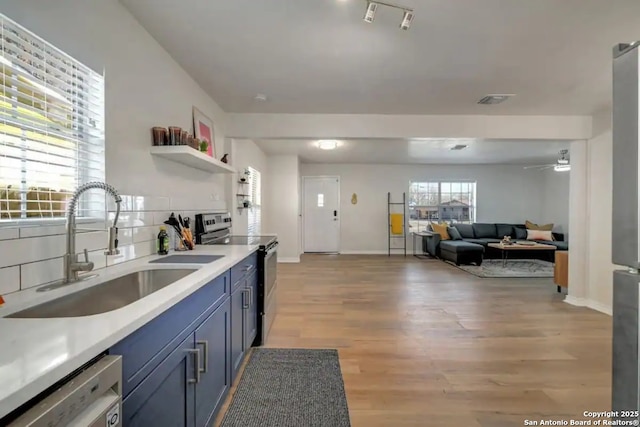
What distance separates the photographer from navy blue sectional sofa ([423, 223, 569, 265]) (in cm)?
636

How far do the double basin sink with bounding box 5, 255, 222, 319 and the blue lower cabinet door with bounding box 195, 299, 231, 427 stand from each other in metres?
0.33

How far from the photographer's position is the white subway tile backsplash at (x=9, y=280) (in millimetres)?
1123

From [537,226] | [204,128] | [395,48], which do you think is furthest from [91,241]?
[537,226]

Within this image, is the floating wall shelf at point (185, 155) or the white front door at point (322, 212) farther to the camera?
the white front door at point (322, 212)

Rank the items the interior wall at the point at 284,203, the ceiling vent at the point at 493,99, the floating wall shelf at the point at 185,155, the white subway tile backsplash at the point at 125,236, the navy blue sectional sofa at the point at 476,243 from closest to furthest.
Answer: the white subway tile backsplash at the point at 125,236 → the floating wall shelf at the point at 185,155 → the ceiling vent at the point at 493,99 → the navy blue sectional sofa at the point at 476,243 → the interior wall at the point at 284,203

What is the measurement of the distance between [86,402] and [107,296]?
2.97ft

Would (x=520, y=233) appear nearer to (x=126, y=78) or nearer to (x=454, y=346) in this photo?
(x=454, y=346)

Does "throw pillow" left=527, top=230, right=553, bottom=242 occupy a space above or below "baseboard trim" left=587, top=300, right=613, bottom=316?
above

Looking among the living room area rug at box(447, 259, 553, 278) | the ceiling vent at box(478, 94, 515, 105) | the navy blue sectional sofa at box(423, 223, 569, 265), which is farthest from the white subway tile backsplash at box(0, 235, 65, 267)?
the navy blue sectional sofa at box(423, 223, 569, 265)

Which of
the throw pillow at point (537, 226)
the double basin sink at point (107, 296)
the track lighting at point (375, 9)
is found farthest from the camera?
the throw pillow at point (537, 226)

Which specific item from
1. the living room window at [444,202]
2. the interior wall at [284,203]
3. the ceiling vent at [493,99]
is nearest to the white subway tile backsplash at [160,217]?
the ceiling vent at [493,99]

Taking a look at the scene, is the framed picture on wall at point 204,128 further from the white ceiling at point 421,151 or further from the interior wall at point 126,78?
the white ceiling at point 421,151

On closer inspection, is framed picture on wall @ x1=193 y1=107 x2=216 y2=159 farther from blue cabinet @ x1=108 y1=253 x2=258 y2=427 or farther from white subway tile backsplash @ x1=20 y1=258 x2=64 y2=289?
white subway tile backsplash @ x1=20 y1=258 x2=64 y2=289

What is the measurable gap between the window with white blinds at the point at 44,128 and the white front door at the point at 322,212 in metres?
6.39
